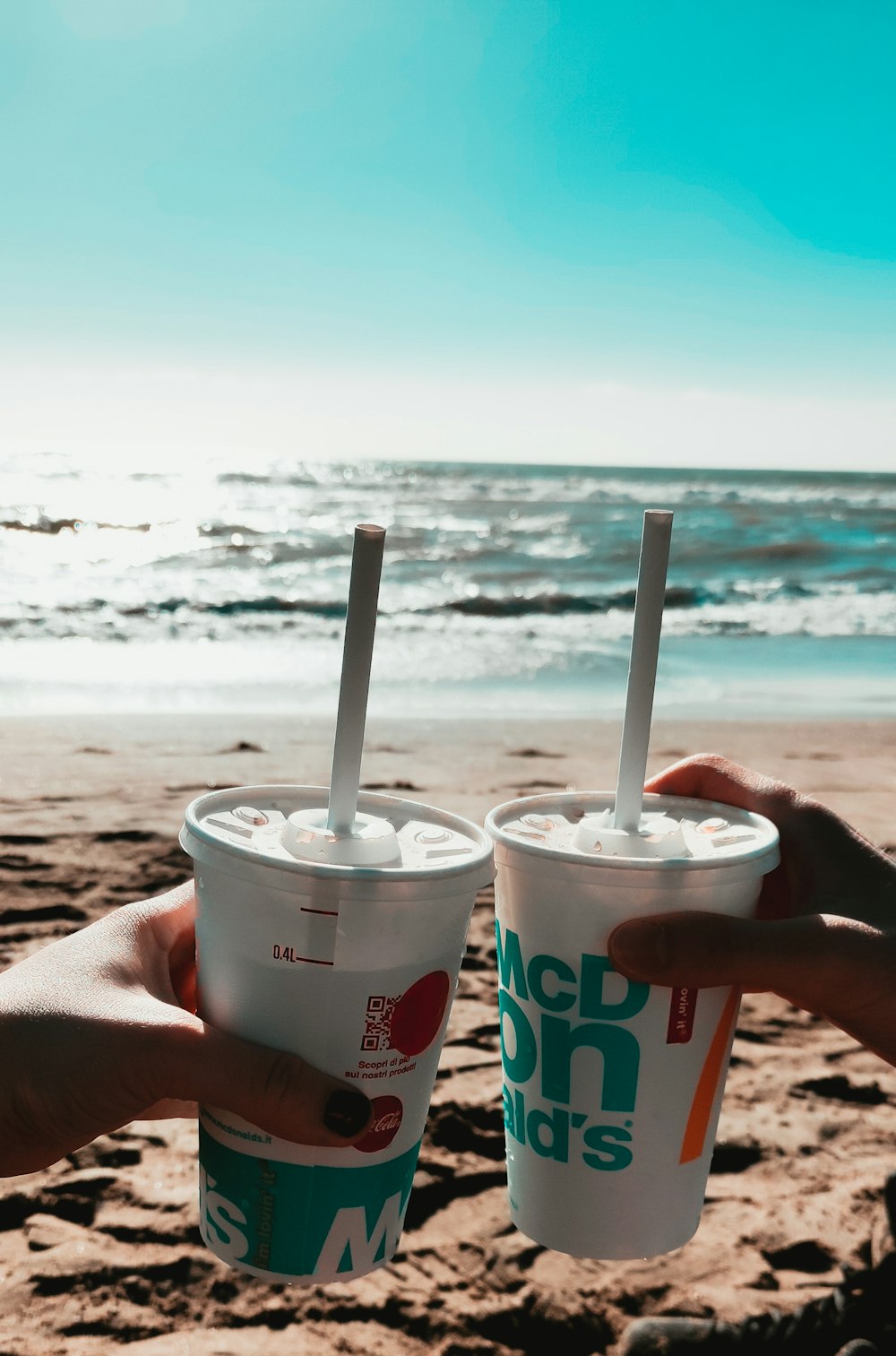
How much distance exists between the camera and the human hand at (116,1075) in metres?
1.36

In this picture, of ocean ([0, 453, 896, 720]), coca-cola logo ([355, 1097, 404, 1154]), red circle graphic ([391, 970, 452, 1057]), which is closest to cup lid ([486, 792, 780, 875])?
red circle graphic ([391, 970, 452, 1057])

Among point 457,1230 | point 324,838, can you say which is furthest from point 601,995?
point 457,1230

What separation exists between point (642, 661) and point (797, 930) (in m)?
0.42

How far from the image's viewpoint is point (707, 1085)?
1.63 metres

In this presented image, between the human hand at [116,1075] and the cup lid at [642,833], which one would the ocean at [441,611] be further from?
the human hand at [116,1075]

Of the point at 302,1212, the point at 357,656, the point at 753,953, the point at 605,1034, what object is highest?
the point at 357,656

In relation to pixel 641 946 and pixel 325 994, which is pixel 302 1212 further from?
pixel 641 946

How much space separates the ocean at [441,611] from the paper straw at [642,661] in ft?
21.4

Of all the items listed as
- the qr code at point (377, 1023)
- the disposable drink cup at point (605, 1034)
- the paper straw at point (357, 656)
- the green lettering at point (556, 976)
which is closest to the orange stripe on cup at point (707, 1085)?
the disposable drink cup at point (605, 1034)

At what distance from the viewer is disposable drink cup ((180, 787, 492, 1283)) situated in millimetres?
1389

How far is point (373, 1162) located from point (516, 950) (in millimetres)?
329

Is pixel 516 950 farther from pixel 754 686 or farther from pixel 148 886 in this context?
pixel 754 686

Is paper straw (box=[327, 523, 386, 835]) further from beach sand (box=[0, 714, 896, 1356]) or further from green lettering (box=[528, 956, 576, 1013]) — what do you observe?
beach sand (box=[0, 714, 896, 1356])

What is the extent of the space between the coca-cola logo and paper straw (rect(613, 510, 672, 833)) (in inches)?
18.9
